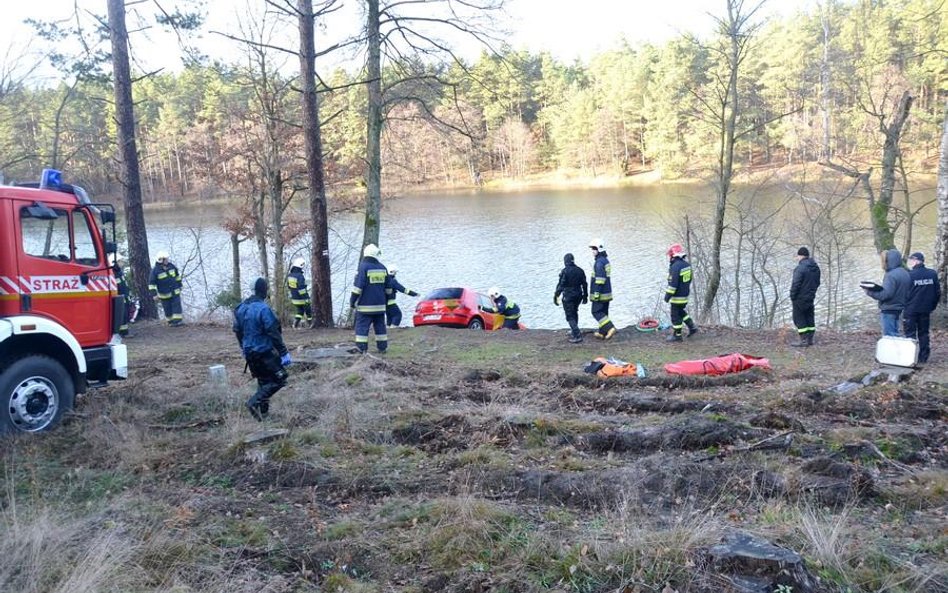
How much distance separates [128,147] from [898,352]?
54.9 ft

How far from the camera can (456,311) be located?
17.1m

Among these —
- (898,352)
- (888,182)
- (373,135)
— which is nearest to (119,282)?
(373,135)

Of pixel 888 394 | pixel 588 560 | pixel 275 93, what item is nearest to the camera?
pixel 588 560

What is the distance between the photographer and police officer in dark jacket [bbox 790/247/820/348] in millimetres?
11523

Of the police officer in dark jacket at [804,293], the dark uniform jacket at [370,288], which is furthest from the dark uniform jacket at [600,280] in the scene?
the dark uniform jacket at [370,288]

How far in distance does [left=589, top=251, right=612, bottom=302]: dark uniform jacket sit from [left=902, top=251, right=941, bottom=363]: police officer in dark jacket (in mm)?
4778

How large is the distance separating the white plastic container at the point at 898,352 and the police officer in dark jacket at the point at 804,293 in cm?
345

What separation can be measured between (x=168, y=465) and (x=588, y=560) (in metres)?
4.10

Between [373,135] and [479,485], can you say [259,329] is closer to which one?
[479,485]

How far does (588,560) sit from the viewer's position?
12.9 ft

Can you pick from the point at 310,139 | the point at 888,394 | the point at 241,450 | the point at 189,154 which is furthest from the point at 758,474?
the point at 189,154

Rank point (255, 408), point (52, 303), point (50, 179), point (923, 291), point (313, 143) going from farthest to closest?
1. point (313, 143)
2. point (923, 291)
3. point (50, 179)
4. point (255, 408)
5. point (52, 303)

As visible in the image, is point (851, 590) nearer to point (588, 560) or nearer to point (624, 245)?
point (588, 560)

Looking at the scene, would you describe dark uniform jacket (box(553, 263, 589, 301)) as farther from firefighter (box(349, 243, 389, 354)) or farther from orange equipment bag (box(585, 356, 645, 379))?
firefighter (box(349, 243, 389, 354))
